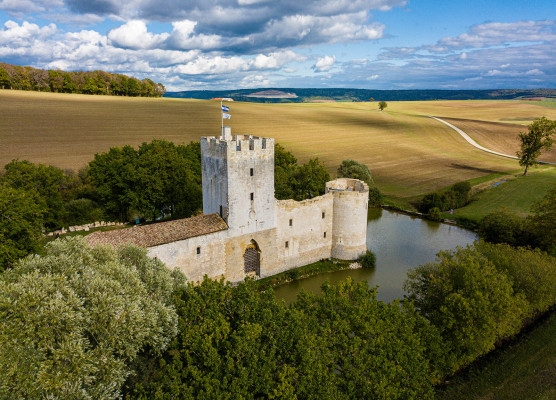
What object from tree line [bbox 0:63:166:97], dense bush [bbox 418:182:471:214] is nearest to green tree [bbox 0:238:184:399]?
dense bush [bbox 418:182:471:214]

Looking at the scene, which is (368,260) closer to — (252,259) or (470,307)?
(252,259)

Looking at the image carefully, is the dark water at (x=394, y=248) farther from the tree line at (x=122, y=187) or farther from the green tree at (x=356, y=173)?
the tree line at (x=122, y=187)

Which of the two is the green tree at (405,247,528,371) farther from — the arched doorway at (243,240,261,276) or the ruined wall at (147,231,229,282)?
the ruined wall at (147,231,229,282)

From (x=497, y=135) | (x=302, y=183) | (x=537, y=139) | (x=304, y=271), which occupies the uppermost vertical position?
(x=537, y=139)

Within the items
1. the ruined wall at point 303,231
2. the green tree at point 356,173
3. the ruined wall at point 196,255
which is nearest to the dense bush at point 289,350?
the ruined wall at point 196,255

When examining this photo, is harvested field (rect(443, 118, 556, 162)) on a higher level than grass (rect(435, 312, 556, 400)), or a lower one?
higher

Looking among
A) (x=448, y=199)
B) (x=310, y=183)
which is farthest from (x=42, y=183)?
(x=448, y=199)
